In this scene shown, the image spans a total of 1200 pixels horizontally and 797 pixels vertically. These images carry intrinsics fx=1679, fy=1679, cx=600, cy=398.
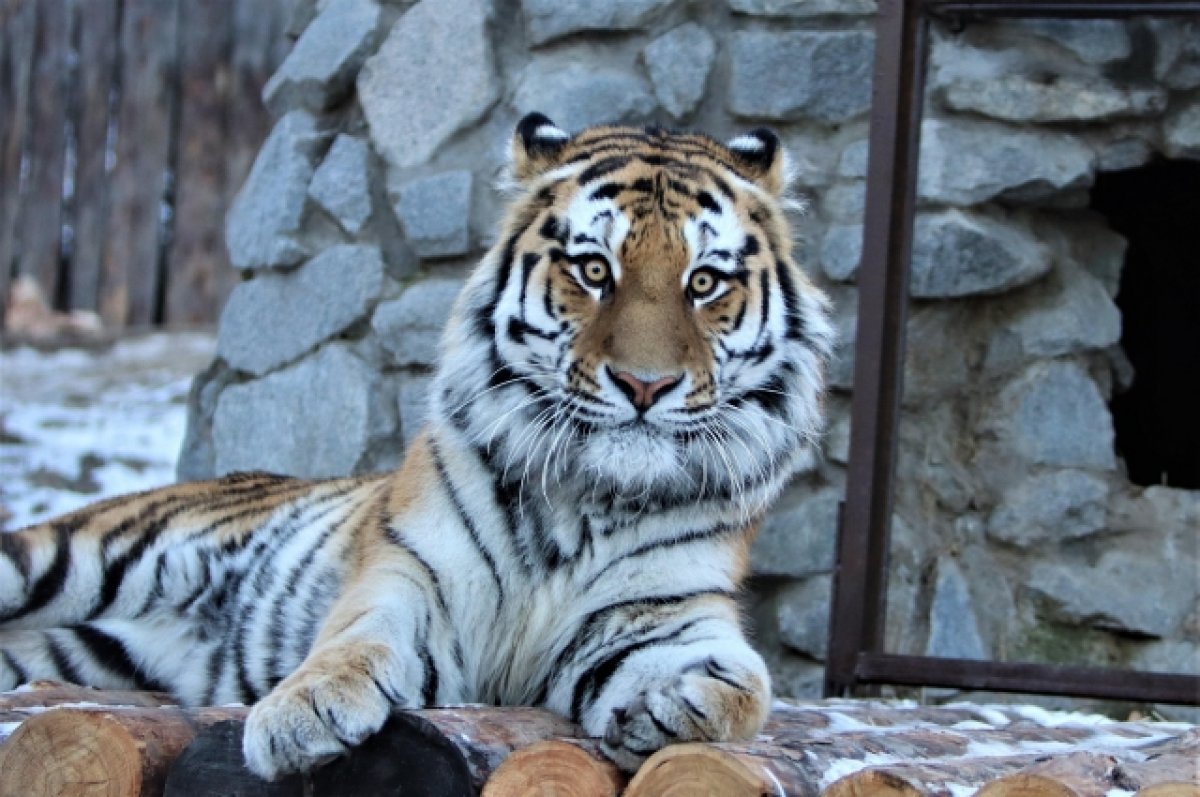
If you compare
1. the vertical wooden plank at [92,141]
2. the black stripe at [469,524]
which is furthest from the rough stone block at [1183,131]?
the vertical wooden plank at [92,141]

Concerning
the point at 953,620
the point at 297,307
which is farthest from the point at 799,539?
the point at 297,307

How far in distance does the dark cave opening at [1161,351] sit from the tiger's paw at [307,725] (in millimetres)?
3210

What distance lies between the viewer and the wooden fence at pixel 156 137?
727 centimetres

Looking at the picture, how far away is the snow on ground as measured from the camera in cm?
593

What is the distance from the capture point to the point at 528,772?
2.03 m

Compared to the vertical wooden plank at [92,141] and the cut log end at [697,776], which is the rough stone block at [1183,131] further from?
the vertical wooden plank at [92,141]

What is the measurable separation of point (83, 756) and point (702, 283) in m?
1.22

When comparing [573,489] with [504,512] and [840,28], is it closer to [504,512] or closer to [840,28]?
[504,512]

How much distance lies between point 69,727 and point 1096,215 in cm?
313

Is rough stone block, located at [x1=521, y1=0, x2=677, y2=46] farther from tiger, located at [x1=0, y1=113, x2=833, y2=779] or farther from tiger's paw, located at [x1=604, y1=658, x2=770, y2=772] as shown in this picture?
tiger's paw, located at [x1=604, y1=658, x2=770, y2=772]

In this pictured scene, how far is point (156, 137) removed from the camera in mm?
7281

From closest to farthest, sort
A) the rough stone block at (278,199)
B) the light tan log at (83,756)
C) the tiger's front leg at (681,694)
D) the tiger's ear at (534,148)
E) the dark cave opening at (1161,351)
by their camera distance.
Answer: the light tan log at (83,756) < the tiger's front leg at (681,694) < the tiger's ear at (534,148) < the rough stone block at (278,199) < the dark cave opening at (1161,351)

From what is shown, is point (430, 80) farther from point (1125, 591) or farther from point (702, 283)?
point (1125, 591)

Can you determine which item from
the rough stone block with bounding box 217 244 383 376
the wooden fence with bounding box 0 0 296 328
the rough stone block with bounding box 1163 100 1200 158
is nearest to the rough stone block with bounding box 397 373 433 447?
the rough stone block with bounding box 217 244 383 376
